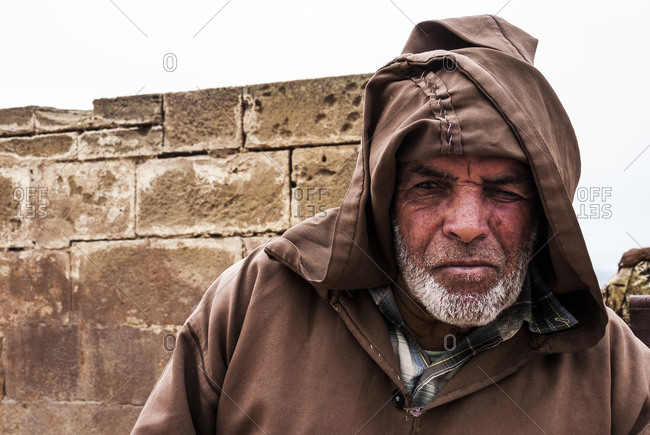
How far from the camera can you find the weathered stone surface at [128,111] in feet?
12.7

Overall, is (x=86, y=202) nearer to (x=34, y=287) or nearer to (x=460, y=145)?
(x=34, y=287)

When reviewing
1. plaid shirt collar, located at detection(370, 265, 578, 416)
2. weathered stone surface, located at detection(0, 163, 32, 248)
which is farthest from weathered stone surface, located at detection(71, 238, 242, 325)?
plaid shirt collar, located at detection(370, 265, 578, 416)

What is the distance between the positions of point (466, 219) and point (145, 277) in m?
2.59

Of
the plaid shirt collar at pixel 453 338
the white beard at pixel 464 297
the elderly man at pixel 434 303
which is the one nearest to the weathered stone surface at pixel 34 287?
the elderly man at pixel 434 303

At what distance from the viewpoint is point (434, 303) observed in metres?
1.85

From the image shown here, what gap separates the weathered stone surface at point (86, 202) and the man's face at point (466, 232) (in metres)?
2.49

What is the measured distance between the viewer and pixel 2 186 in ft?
13.5

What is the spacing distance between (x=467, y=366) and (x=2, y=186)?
3523 mm

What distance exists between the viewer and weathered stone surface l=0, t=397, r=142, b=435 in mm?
3766

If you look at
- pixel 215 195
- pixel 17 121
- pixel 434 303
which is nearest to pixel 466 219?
pixel 434 303

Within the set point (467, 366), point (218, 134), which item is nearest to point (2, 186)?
point (218, 134)

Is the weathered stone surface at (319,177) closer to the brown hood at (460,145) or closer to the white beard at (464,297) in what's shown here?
the brown hood at (460,145)

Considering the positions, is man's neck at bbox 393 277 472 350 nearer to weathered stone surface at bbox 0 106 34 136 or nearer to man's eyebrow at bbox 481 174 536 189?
man's eyebrow at bbox 481 174 536 189

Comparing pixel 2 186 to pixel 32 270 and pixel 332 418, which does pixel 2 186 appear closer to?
pixel 32 270
